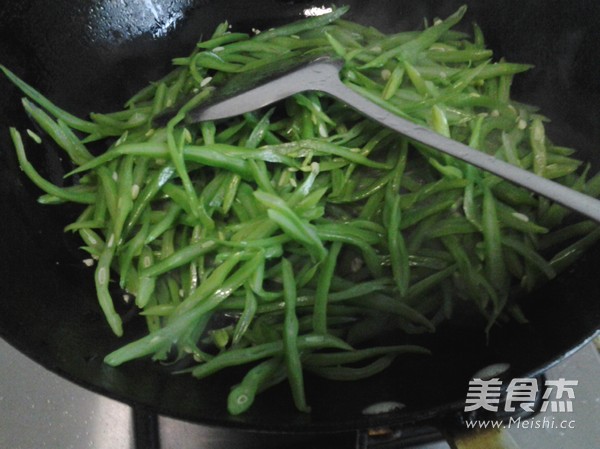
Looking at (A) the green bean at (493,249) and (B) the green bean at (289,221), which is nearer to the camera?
(B) the green bean at (289,221)

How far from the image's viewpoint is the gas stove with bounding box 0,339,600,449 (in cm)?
172

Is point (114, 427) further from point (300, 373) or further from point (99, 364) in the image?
point (300, 373)

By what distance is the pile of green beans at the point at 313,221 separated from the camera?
5.39 feet

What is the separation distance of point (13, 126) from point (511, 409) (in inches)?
72.0

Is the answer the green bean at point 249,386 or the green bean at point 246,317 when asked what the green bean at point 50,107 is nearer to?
the green bean at point 246,317

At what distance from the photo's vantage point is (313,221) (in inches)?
68.1

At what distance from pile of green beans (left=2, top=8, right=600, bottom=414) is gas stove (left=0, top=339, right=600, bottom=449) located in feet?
0.89

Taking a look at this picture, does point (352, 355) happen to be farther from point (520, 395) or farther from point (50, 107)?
point (50, 107)

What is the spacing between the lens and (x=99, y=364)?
1.53 metres

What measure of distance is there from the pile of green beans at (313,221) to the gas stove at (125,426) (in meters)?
0.27

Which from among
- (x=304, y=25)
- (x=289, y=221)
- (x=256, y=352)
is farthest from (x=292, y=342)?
(x=304, y=25)

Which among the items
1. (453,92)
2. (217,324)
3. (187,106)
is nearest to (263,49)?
(187,106)

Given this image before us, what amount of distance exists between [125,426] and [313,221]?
0.89 m

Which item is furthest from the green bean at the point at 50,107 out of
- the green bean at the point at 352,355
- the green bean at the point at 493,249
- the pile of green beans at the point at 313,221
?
the green bean at the point at 493,249
